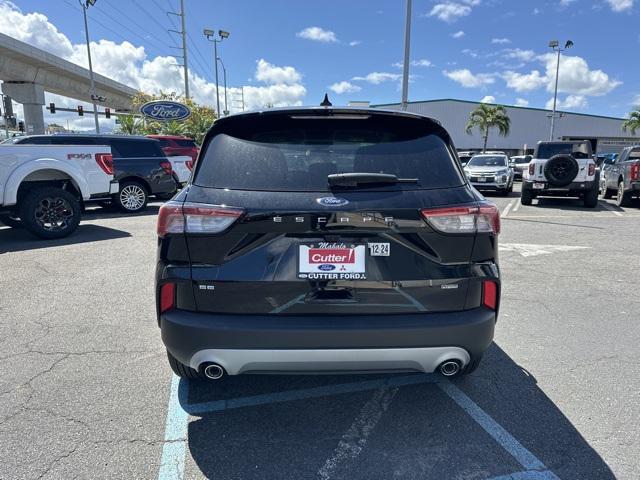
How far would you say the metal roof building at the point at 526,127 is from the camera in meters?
61.7

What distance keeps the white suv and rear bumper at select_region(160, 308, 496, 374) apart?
1197 centimetres

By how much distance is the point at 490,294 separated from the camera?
2.39 meters

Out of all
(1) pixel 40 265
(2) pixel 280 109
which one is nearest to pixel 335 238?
(2) pixel 280 109

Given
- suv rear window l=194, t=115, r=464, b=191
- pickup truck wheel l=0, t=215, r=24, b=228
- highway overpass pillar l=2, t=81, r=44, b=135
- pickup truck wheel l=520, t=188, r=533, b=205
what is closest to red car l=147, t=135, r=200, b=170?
pickup truck wheel l=0, t=215, r=24, b=228

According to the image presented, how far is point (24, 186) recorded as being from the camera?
796 cm

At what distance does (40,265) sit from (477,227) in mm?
6132

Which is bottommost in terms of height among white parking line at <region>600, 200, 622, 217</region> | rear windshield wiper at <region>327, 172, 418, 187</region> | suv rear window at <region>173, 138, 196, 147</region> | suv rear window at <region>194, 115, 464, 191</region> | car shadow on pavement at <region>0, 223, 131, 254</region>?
car shadow on pavement at <region>0, 223, 131, 254</region>

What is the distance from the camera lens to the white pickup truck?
7340 mm

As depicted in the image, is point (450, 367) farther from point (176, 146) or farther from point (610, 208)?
point (176, 146)

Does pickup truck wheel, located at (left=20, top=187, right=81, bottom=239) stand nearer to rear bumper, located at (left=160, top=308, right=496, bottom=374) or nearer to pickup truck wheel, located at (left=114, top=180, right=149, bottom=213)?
pickup truck wheel, located at (left=114, top=180, right=149, bottom=213)

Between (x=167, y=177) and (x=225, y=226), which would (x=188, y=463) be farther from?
(x=167, y=177)

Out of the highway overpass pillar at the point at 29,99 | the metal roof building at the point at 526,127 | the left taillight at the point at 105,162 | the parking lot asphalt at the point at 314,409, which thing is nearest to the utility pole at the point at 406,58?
the left taillight at the point at 105,162

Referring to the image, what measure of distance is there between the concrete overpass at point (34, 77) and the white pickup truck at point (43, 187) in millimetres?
36622

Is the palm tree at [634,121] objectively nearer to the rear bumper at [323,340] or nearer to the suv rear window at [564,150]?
the suv rear window at [564,150]
